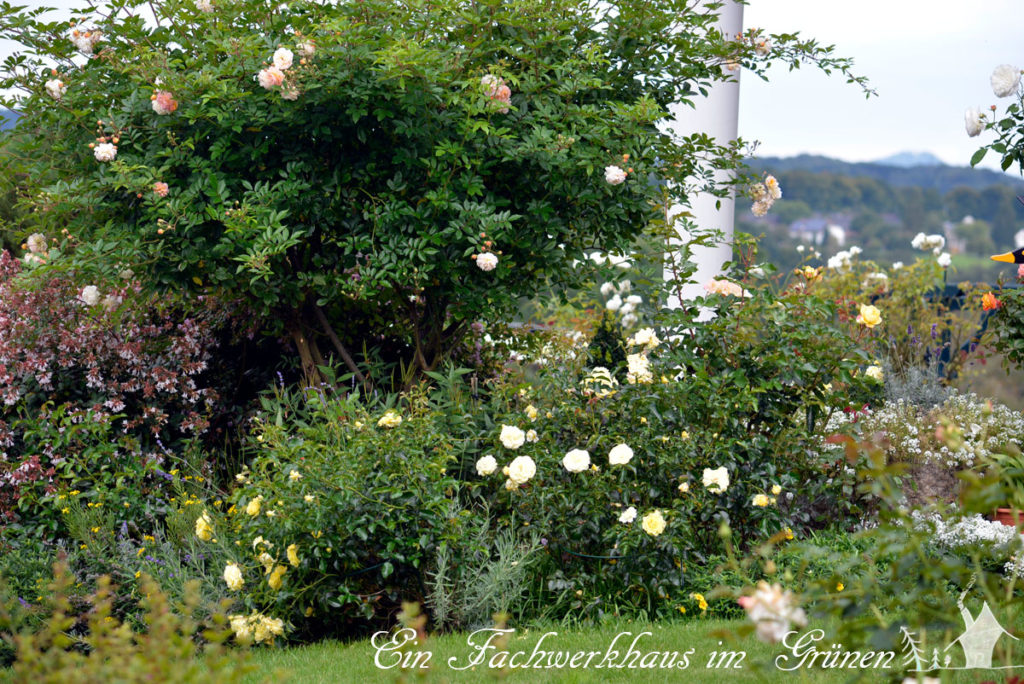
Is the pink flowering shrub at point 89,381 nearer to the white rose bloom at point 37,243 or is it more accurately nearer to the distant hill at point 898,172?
the white rose bloom at point 37,243

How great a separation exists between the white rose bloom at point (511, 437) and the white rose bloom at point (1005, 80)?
8.71 feet

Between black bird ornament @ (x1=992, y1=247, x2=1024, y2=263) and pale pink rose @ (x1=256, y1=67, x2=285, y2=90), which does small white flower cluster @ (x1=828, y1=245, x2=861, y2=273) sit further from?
pale pink rose @ (x1=256, y1=67, x2=285, y2=90)

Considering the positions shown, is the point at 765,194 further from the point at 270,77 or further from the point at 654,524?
the point at 270,77

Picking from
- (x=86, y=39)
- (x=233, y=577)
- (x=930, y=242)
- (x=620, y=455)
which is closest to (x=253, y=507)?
(x=233, y=577)

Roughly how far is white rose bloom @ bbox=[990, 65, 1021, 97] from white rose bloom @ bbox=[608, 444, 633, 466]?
2.36 m

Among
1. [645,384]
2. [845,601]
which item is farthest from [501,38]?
[845,601]

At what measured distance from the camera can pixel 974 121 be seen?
4039mm

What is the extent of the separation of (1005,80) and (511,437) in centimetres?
272

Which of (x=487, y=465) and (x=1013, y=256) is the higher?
(x=1013, y=256)

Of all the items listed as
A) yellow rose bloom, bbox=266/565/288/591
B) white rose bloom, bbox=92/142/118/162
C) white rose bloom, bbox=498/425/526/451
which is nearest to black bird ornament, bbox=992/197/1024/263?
white rose bloom, bbox=498/425/526/451

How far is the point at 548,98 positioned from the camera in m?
4.45

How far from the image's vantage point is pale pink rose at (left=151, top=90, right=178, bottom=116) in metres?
3.97

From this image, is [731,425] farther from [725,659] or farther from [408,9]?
[408,9]

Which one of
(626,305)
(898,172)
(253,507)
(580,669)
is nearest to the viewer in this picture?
(580,669)
